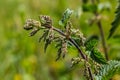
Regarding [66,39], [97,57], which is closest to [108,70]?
[97,57]

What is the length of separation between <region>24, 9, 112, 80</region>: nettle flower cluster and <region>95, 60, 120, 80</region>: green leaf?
0.02 metres

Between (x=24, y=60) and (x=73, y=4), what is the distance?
7.17 feet

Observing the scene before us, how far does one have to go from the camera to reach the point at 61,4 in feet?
11.3

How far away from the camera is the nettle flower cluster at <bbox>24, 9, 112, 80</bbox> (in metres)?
1.03

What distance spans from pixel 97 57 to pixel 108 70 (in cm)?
5

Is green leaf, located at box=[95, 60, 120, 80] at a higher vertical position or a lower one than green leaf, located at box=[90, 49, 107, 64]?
lower

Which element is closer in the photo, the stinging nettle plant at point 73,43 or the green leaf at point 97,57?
the stinging nettle plant at point 73,43

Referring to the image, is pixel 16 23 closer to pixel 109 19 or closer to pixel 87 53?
pixel 109 19

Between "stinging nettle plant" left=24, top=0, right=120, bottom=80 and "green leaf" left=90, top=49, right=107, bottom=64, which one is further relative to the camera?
"green leaf" left=90, top=49, right=107, bottom=64

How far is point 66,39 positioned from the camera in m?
1.06

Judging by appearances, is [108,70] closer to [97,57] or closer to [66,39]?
[97,57]

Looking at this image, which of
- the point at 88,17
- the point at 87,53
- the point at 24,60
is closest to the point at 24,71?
the point at 24,60

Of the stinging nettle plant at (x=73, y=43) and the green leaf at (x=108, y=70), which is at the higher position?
the stinging nettle plant at (x=73, y=43)

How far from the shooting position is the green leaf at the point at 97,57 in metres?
1.14
